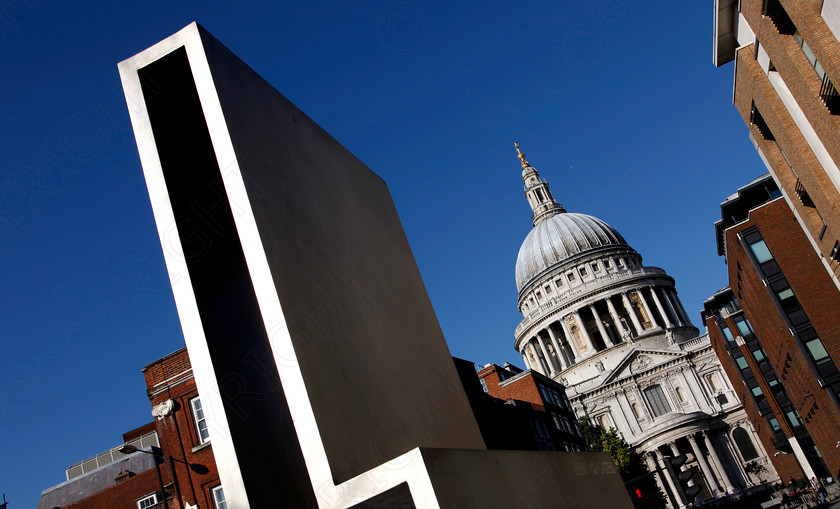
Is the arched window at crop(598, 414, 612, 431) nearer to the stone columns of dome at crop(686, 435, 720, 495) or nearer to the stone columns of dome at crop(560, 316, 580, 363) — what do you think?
the stone columns of dome at crop(686, 435, 720, 495)

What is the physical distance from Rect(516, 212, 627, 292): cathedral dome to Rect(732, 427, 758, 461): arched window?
117 ft

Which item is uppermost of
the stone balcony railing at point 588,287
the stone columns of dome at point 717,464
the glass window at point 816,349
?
the stone balcony railing at point 588,287

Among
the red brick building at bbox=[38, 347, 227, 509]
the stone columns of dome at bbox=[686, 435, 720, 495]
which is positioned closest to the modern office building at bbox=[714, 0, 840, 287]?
the red brick building at bbox=[38, 347, 227, 509]

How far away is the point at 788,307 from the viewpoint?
30.7 meters

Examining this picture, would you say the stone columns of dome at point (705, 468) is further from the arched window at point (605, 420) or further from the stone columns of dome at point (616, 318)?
the stone columns of dome at point (616, 318)

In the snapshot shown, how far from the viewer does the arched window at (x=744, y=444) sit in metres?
74.6

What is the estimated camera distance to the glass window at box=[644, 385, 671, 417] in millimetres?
78312

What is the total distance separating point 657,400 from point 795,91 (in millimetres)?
71440

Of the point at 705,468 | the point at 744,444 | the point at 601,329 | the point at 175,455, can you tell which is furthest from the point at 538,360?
the point at 175,455

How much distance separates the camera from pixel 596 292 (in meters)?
94.2

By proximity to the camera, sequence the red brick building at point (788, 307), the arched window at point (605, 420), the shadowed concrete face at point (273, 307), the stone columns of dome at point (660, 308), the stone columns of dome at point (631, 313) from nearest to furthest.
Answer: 1. the shadowed concrete face at point (273, 307)
2. the red brick building at point (788, 307)
3. the arched window at point (605, 420)
4. the stone columns of dome at point (631, 313)
5. the stone columns of dome at point (660, 308)

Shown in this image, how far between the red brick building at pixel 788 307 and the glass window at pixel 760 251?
1.8 inches

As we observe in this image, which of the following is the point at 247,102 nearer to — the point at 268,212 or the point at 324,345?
the point at 268,212

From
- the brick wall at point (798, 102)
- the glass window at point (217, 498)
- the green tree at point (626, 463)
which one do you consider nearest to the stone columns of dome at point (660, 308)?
the green tree at point (626, 463)
